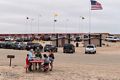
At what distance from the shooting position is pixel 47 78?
20.8m

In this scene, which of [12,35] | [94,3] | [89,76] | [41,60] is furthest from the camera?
[12,35]

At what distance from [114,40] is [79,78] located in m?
123

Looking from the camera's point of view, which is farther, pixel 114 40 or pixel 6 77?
pixel 114 40

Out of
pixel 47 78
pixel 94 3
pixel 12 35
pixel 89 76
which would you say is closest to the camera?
pixel 47 78

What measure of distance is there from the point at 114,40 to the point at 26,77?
12404cm

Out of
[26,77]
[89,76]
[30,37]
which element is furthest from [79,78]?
[30,37]

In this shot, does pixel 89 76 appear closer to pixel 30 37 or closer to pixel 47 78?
pixel 47 78

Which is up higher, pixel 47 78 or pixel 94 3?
pixel 94 3

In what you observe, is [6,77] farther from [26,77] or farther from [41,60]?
[41,60]

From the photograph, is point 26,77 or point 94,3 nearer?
point 26,77

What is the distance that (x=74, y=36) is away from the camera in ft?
488

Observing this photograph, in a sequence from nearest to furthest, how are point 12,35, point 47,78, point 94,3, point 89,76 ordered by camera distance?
point 47,78, point 89,76, point 94,3, point 12,35

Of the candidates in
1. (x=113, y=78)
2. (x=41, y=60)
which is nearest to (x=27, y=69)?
(x=41, y=60)

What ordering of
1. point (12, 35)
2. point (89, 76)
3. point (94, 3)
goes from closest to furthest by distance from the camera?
point (89, 76), point (94, 3), point (12, 35)
